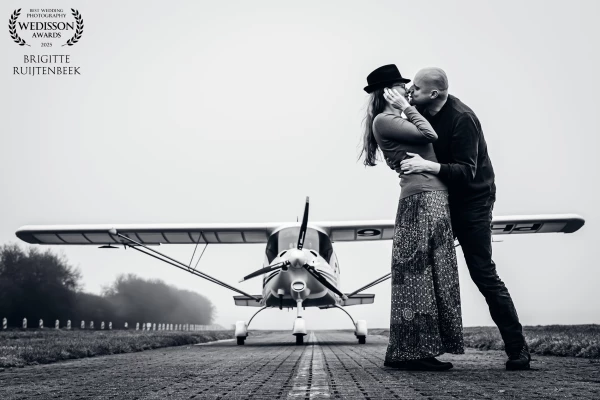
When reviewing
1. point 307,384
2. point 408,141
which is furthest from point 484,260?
point 307,384

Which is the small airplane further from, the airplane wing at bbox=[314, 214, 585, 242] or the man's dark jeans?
the man's dark jeans

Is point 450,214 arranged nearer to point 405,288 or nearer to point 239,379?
point 405,288

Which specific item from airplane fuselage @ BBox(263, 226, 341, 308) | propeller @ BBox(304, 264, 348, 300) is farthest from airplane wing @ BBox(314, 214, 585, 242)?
propeller @ BBox(304, 264, 348, 300)

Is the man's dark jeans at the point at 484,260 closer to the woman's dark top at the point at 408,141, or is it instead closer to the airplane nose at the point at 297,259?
the woman's dark top at the point at 408,141

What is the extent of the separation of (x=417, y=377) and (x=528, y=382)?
0.58 metres

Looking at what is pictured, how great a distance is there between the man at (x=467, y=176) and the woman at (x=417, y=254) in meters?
0.11

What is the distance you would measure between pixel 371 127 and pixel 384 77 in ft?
1.26

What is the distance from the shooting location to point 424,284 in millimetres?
4031

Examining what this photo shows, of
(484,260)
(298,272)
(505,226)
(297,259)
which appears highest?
(505,226)

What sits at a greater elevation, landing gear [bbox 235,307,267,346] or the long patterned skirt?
the long patterned skirt

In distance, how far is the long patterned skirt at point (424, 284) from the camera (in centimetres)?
395

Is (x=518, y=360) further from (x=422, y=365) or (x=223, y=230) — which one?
(x=223, y=230)

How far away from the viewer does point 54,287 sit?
126ft

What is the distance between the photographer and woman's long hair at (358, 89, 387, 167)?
14.5 ft
